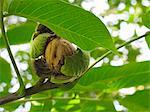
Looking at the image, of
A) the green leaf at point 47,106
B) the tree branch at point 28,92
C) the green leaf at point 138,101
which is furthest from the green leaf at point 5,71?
the tree branch at point 28,92

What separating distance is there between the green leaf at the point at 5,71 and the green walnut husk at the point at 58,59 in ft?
2.08

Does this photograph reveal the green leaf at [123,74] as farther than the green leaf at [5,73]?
No

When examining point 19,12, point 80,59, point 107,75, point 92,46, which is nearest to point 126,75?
point 107,75

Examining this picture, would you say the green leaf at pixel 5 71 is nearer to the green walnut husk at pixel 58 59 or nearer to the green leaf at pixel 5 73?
the green leaf at pixel 5 73

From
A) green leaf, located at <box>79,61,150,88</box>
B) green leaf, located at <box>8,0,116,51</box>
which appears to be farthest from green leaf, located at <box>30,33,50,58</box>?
green leaf, located at <box>79,61,150,88</box>

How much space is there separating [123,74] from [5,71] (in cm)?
62

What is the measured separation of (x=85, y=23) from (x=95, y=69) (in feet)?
1.31

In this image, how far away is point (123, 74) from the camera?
1358 millimetres

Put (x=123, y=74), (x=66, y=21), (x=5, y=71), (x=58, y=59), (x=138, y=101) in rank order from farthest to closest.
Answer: (x=5, y=71) < (x=138, y=101) < (x=123, y=74) < (x=58, y=59) < (x=66, y=21)

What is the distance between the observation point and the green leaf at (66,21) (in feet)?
3.09

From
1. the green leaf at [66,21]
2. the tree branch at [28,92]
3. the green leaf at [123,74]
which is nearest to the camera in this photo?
the green leaf at [66,21]

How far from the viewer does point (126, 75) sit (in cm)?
136

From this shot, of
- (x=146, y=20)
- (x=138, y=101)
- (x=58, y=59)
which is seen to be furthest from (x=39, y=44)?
(x=138, y=101)

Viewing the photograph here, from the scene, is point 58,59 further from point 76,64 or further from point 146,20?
point 146,20
